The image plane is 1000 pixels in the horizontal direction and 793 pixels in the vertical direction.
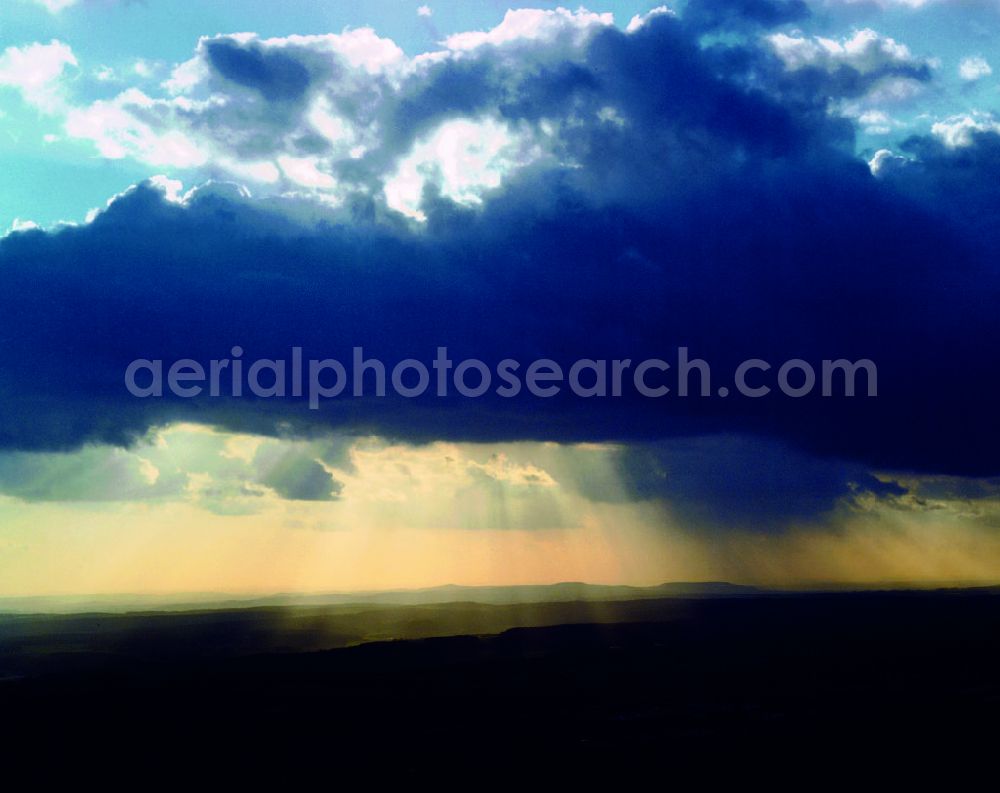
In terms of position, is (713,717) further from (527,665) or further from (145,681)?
(145,681)

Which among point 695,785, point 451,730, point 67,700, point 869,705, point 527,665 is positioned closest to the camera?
point 695,785

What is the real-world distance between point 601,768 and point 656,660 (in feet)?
311

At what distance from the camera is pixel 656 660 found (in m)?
184

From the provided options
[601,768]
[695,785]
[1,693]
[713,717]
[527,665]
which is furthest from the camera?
[527,665]

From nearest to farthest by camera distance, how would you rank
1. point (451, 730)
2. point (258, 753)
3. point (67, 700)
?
point (258, 753) < point (451, 730) < point (67, 700)

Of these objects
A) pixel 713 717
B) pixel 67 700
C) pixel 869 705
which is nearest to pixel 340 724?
pixel 713 717

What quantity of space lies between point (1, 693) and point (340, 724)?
76896mm

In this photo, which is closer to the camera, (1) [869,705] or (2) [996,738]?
(2) [996,738]

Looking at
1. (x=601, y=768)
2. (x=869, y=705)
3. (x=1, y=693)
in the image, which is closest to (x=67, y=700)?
(x=1, y=693)

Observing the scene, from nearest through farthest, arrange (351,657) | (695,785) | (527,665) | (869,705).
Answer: (695,785) → (869,705) → (527,665) → (351,657)

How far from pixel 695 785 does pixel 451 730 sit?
1356 inches

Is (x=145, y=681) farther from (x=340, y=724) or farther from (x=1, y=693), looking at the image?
(x=340, y=724)

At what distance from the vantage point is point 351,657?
193875mm

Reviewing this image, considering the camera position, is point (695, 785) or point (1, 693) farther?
point (1, 693)
